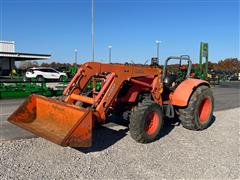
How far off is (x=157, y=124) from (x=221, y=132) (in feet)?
7.12

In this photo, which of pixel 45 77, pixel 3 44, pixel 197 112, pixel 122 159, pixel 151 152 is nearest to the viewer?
pixel 122 159

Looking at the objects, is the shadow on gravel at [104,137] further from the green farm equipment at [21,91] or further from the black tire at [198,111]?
the green farm equipment at [21,91]

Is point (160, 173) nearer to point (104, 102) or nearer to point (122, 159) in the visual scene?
point (122, 159)

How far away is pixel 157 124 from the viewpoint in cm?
627

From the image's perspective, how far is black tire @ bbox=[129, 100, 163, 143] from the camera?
5785mm

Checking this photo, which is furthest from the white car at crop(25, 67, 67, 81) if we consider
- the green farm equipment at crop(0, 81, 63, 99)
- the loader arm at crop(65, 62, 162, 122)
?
the loader arm at crop(65, 62, 162, 122)

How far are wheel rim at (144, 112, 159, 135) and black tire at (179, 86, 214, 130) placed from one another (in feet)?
3.79

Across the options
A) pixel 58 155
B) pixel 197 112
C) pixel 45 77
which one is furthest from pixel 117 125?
pixel 45 77

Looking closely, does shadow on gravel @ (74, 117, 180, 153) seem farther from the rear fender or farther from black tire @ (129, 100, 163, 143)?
the rear fender

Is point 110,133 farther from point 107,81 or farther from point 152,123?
point 107,81

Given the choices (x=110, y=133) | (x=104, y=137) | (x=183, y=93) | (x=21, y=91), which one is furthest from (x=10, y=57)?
(x=183, y=93)

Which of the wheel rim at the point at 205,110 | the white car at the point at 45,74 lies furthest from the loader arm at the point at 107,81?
the white car at the point at 45,74

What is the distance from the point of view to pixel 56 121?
5.70 metres

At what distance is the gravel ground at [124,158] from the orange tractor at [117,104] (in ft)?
1.19
